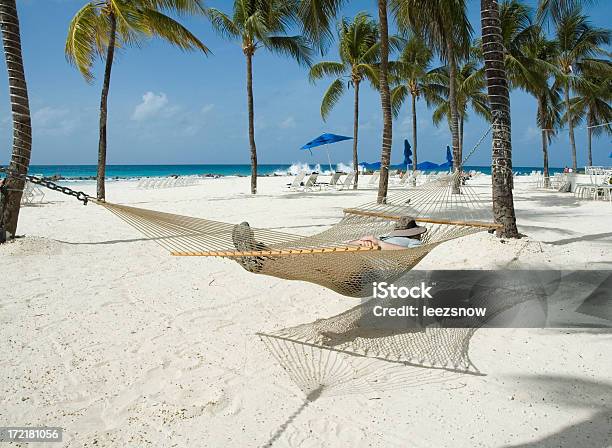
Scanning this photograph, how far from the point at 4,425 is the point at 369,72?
15429 millimetres

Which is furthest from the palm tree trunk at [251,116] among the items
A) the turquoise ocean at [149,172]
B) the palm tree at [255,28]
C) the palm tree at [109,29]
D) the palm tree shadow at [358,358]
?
the turquoise ocean at [149,172]

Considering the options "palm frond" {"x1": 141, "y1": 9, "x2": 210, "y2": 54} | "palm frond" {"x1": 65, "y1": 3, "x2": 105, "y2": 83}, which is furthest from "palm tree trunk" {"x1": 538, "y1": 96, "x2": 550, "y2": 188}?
"palm frond" {"x1": 65, "y1": 3, "x2": 105, "y2": 83}

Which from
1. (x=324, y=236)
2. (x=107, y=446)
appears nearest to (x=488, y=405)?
(x=107, y=446)

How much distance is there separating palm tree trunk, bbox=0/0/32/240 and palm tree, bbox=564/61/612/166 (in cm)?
1551

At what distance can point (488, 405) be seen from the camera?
6.87 ft

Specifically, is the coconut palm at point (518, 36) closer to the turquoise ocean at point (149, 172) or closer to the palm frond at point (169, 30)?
the palm frond at point (169, 30)

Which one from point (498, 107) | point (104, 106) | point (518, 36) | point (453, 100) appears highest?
point (518, 36)

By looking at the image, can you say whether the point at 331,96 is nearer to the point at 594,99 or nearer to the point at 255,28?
the point at 255,28

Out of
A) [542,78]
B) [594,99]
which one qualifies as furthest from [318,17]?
[594,99]

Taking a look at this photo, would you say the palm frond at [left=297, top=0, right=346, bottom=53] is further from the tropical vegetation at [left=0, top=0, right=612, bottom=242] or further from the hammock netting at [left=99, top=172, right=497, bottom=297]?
the hammock netting at [left=99, top=172, right=497, bottom=297]

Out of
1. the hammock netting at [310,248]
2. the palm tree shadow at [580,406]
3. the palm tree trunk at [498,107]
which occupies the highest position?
the palm tree trunk at [498,107]

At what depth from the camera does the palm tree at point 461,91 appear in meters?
16.9

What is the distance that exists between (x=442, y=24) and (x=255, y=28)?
4903 mm

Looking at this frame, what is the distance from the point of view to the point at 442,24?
10.4 metres
